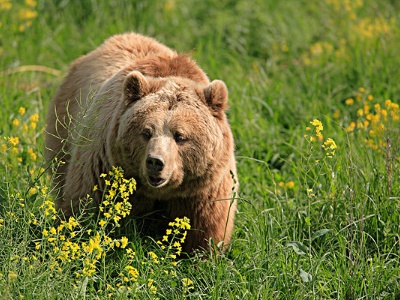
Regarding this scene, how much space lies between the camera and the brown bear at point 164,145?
18.1 ft

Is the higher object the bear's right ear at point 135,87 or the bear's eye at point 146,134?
the bear's right ear at point 135,87

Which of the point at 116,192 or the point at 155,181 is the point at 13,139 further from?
the point at 155,181

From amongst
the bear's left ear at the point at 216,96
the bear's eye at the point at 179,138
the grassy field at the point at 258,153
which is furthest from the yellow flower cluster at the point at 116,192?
the bear's left ear at the point at 216,96

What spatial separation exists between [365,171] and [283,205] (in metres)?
0.74

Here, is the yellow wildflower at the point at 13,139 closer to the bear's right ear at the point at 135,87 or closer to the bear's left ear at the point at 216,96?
the bear's right ear at the point at 135,87

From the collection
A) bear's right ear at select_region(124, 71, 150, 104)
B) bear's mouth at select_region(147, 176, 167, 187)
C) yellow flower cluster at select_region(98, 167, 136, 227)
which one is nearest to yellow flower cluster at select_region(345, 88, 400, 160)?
bear's mouth at select_region(147, 176, 167, 187)

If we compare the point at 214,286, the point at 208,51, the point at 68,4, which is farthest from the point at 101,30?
the point at 214,286

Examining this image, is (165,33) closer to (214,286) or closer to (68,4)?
(68,4)

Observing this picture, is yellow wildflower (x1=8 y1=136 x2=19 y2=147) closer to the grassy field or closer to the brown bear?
the grassy field

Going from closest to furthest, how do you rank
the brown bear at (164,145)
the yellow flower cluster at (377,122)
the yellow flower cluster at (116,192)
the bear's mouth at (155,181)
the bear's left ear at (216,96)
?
1. the yellow flower cluster at (116,192)
2. the bear's mouth at (155,181)
3. the brown bear at (164,145)
4. the bear's left ear at (216,96)
5. the yellow flower cluster at (377,122)

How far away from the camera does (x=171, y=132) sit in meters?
5.50

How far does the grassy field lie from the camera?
520 centimetres

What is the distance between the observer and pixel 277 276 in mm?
5219

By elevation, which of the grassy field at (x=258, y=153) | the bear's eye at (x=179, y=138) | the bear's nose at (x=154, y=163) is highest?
the bear's eye at (x=179, y=138)
